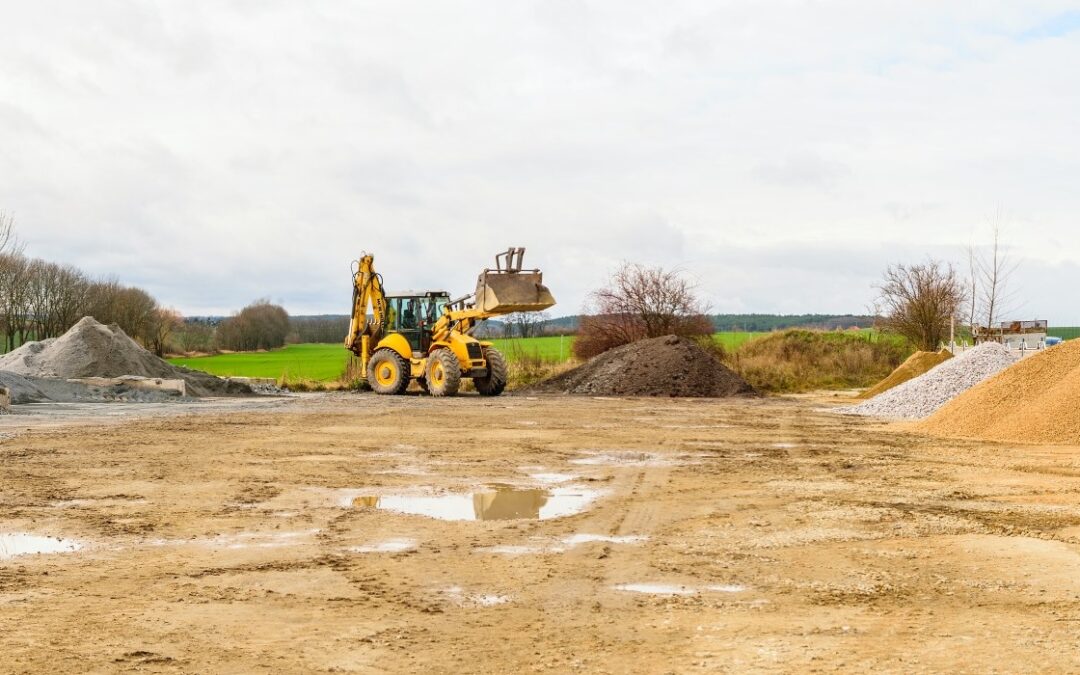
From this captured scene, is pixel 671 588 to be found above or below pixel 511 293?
below

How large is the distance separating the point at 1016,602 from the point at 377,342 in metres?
29.7

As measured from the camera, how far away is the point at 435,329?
3416 centimetres

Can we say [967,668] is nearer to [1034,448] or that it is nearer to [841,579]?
[841,579]

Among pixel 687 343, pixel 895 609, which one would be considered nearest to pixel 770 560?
pixel 895 609

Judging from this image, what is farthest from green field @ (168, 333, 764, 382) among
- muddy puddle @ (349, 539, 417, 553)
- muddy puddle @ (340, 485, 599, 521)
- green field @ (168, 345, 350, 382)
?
muddy puddle @ (349, 539, 417, 553)

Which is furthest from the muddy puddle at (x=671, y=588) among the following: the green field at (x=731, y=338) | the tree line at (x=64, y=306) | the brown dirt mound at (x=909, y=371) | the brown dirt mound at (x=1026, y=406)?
the tree line at (x=64, y=306)

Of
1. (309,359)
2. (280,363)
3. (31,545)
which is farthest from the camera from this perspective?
(309,359)

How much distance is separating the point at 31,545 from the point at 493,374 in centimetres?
2517

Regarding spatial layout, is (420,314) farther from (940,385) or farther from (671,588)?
(671,588)

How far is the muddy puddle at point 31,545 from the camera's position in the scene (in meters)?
8.91

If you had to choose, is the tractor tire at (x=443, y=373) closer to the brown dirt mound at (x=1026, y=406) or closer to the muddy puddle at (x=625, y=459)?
the brown dirt mound at (x=1026, y=406)

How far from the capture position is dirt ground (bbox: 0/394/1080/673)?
614 centimetres

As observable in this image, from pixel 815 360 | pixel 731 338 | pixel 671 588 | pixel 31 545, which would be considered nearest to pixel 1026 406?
pixel 671 588

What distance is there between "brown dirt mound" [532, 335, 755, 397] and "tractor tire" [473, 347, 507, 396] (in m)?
3.77
